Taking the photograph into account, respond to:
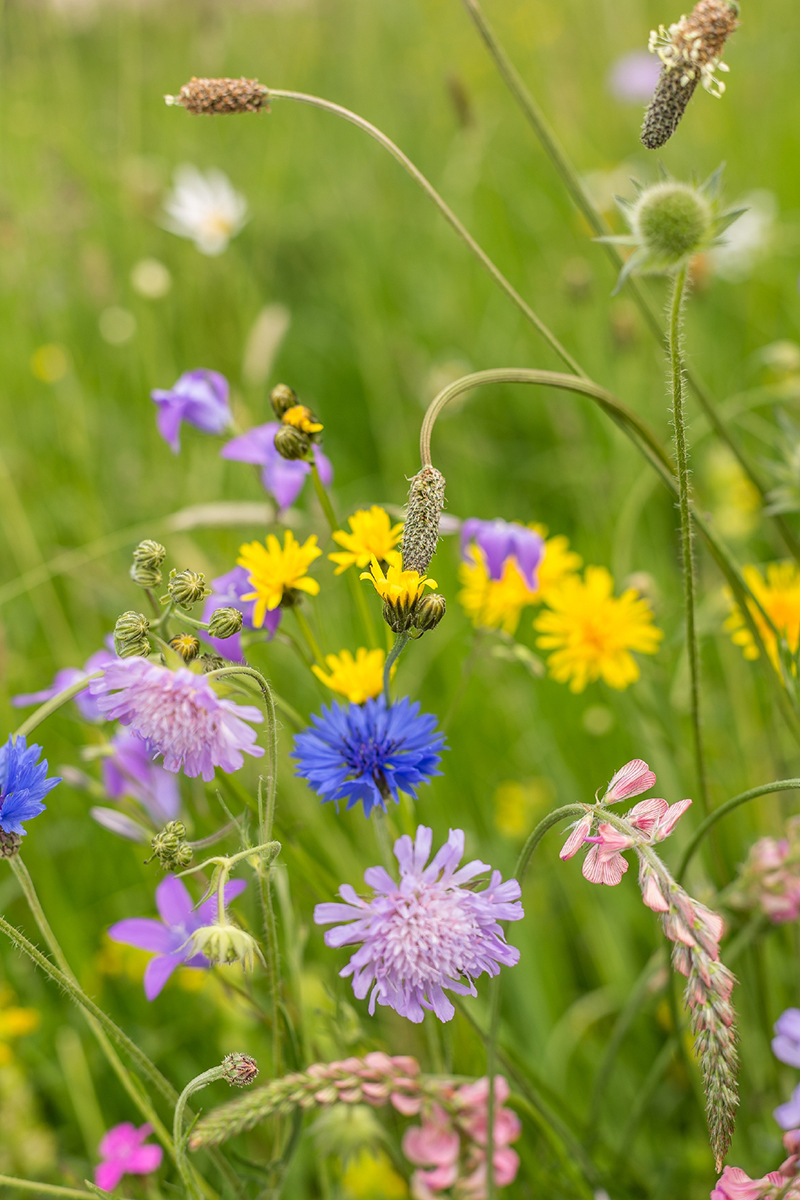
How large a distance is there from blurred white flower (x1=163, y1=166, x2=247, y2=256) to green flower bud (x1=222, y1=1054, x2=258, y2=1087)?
1655 mm

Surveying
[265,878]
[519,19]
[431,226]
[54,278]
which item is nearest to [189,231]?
[54,278]

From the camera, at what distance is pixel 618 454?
1.78 m

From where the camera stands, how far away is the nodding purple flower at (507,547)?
2.95 feet

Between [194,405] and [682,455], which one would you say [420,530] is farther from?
[194,405]

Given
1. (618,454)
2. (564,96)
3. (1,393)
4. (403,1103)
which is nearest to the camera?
(403,1103)

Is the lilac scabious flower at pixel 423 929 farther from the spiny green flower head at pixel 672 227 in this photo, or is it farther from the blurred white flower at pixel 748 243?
the blurred white flower at pixel 748 243

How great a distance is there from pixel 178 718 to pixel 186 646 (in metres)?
0.05

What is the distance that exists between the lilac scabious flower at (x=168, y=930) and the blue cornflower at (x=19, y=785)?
176mm

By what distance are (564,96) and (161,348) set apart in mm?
1326

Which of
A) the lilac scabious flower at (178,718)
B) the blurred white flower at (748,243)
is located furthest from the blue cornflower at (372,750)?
the blurred white flower at (748,243)

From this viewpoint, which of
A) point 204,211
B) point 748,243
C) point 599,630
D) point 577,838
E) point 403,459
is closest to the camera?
point 577,838

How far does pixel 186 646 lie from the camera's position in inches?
23.8

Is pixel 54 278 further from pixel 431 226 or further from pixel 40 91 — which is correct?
pixel 40 91

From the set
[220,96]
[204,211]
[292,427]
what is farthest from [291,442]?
[204,211]
